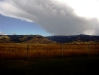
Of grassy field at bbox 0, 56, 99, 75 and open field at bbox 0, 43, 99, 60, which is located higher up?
grassy field at bbox 0, 56, 99, 75

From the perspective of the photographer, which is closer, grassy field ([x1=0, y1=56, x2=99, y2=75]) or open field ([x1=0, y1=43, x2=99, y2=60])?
grassy field ([x1=0, y1=56, x2=99, y2=75])

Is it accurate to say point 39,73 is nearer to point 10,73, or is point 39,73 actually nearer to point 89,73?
point 10,73

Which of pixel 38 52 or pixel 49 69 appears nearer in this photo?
pixel 49 69

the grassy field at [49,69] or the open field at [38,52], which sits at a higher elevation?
the grassy field at [49,69]

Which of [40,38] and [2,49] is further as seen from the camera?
[40,38]

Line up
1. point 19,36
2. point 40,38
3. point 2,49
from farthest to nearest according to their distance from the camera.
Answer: point 19,36 < point 40,38 < point 2,49

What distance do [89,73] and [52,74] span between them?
2.84 m

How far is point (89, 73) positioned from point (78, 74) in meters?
0.93

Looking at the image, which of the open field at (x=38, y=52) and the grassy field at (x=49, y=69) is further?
the open field at (x=38, y=52)

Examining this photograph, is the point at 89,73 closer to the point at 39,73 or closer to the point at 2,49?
the point at 39,73

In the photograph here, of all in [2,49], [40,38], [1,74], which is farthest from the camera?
[40,38]

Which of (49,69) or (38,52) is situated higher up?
(49,69)

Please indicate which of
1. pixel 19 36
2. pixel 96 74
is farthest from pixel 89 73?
pixel 19 36

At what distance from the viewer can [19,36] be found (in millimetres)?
148625
